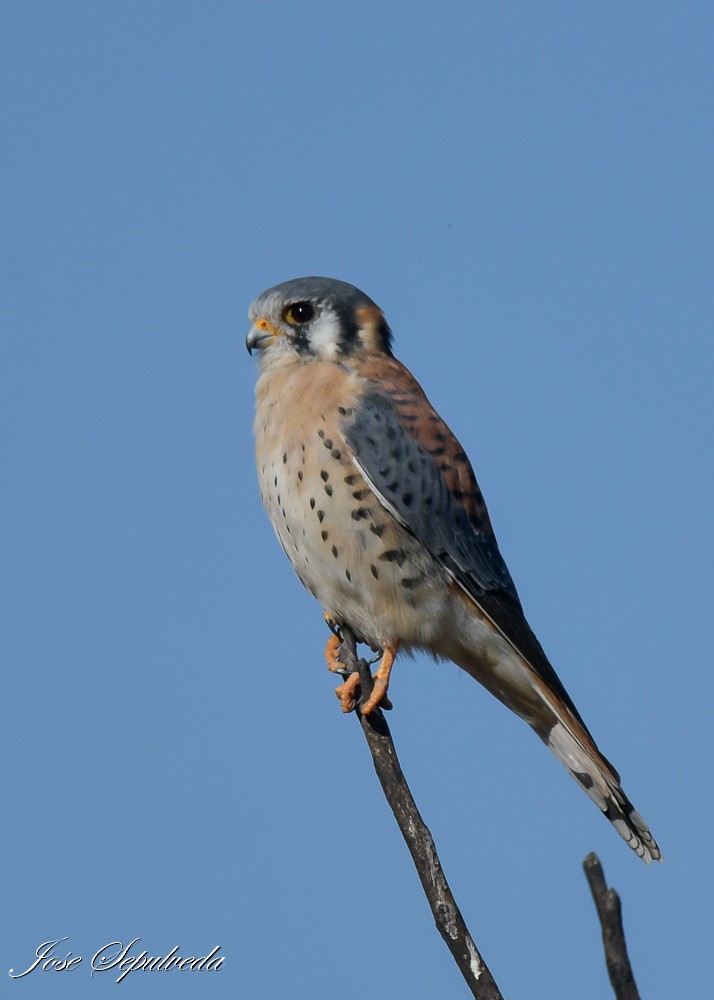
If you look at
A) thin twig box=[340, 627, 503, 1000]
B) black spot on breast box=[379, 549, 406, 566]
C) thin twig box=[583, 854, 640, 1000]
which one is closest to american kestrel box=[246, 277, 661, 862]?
black spot on breast box=[379, 549, 406, 566]

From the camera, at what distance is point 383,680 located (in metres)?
4.06

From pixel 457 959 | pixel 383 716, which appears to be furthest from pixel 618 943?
pixel 383 716

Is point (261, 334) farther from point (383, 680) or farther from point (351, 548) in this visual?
point (383, 680)

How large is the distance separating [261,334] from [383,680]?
137 cm

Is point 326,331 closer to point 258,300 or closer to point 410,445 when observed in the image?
point 258,300

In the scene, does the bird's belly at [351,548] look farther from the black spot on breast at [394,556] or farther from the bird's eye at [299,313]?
the bird's eye at [299,313]

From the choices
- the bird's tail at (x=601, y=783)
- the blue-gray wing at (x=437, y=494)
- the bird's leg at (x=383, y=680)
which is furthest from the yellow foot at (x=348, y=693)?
the bird's tail at (x=601, y=783)

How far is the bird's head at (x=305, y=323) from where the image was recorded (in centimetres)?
463

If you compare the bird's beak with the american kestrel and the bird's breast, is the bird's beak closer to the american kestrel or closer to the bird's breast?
the american kestrel

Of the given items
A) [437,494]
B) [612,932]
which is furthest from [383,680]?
[612,932]

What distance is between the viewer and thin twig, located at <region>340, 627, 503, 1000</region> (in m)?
2.93

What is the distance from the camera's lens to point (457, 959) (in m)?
2.98

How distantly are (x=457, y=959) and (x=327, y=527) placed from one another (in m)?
1.58

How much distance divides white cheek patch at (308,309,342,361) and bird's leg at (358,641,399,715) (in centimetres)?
106
